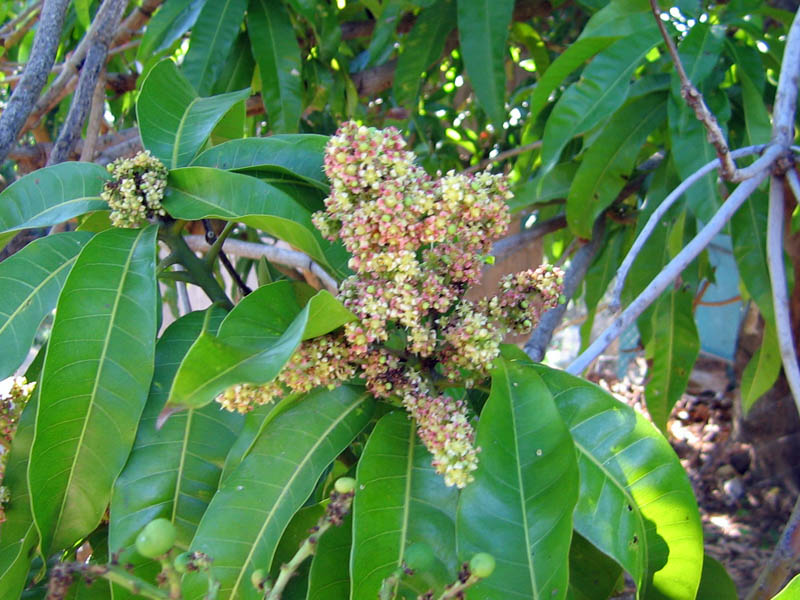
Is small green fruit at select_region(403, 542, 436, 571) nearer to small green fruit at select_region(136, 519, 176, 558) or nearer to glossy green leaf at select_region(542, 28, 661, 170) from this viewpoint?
small green fruit at select_region(136, 519, 176, 558)

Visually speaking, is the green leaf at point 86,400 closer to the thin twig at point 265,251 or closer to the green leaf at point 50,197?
the green leaf at point 50,197

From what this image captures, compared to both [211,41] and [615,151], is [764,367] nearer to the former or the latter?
[615,151]

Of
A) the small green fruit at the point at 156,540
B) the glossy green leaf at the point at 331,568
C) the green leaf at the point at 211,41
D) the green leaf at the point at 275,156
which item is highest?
the green leaf at the point at 211,41

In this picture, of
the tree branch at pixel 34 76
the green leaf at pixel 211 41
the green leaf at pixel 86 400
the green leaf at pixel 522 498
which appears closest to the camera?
the green leaf at pixel 522 498

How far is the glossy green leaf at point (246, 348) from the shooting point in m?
0.60

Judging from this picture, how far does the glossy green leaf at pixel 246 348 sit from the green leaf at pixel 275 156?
233mm

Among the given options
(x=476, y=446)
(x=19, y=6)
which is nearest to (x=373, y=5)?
(x=476, y=446)

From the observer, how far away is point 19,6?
11.8 feet

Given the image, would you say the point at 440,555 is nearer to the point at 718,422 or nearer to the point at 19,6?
the point at 19,6

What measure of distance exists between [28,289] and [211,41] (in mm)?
1118

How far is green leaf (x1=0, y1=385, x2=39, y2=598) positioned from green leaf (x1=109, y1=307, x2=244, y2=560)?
128 millimetres

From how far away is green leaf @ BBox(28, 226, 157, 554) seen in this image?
2.62 feet

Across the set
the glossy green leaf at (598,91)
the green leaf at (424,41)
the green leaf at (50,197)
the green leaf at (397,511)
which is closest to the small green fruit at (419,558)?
the green leaf at (397,511)

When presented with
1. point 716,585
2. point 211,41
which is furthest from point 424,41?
point 716,585
